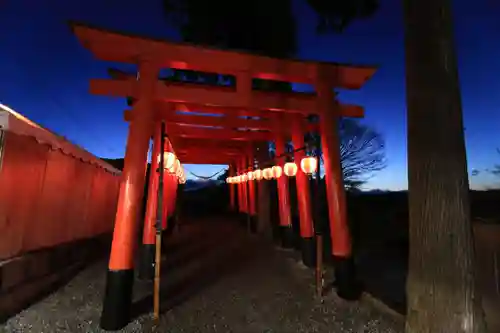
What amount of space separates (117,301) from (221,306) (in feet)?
6.22

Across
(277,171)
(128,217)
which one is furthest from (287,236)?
(128,217)

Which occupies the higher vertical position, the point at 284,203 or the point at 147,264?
the point at 284,203

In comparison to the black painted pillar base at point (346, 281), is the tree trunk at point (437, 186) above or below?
above

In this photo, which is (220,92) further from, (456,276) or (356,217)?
(356,217)

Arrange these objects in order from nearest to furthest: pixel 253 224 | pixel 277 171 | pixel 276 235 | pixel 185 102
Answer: pixel 185 102, pixel 277 171, pixel 276 235, pixel 253 224

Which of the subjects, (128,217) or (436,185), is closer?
(436,185)

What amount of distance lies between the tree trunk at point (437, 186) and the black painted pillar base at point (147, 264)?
5.91 m

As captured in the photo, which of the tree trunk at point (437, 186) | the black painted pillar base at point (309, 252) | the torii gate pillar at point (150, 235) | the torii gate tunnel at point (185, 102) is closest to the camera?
the tree trunk at point (437, 186)

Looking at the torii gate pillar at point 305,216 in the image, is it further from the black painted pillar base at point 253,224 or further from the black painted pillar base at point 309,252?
the black painted pillar base at point 253,224

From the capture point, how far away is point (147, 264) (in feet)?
24.4

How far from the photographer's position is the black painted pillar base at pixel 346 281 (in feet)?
19.5

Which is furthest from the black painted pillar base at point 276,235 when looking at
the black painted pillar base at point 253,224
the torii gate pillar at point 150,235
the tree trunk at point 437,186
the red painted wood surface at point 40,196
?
the tree trunk at point 437,186

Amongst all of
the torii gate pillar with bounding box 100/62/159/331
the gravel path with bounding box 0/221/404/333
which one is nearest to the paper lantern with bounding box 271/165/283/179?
the gravel path with bounding box 0/221/404/333

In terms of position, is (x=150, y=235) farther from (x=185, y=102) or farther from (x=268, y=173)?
(x=268, y=173)
